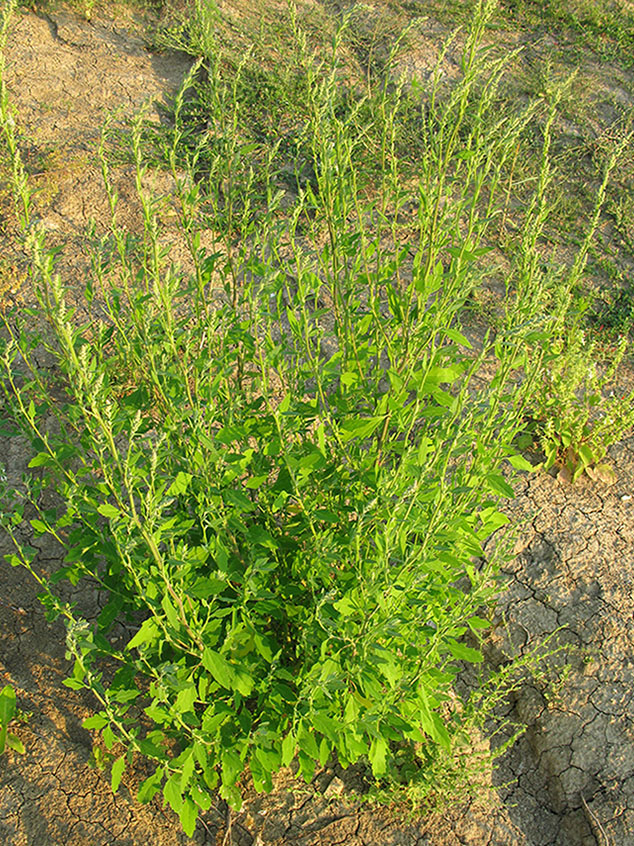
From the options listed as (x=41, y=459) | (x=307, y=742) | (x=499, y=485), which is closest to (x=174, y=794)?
(x=307, y=742)

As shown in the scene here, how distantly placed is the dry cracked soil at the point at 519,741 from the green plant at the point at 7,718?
0.13 ft

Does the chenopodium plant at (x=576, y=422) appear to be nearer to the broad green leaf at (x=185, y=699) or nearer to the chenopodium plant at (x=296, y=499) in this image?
the chenopodium plant at (x=296, y=499)

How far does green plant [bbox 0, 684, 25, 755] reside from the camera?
2.66 m

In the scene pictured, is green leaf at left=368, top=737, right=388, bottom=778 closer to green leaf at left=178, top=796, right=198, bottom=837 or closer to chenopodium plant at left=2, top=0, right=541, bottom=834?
chenopodium plant at left=2, top=0, right=541, bottom=834

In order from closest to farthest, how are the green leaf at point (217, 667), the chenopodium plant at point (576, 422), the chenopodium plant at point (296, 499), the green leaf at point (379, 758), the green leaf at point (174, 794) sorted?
the chenopodium plant at point (296, 499) < the green leaf at point (217, 667) < the green leaf at point (174, 794) < the green leaf at point (379, 758) < the chenopodium plant at point (576, 422)

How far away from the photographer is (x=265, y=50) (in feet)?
20.6

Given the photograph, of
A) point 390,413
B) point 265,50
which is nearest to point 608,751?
point 390,413

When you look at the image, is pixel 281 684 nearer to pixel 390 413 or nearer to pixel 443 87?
pixel 390 413

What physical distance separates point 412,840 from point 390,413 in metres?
1.79

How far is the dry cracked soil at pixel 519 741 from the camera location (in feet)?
8.82

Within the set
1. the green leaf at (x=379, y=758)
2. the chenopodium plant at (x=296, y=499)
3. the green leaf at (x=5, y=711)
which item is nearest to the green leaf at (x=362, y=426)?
the chenopodium plant at (x=296, y=499)

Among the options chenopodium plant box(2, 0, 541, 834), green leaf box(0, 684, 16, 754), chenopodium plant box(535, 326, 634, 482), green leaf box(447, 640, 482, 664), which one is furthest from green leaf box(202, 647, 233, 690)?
chenopodium plant box(535, 326, 634, 482)

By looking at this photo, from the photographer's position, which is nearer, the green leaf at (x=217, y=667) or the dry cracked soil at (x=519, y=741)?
the green leaf at (x=217, y=667)

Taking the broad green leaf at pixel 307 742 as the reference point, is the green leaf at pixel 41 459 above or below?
above
